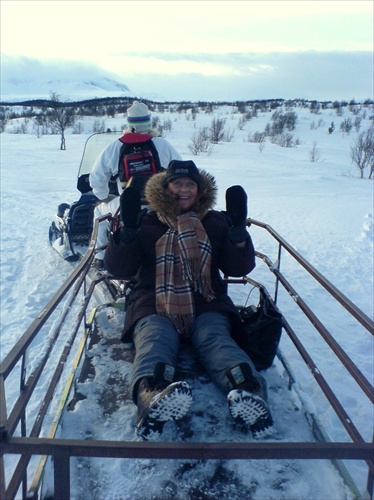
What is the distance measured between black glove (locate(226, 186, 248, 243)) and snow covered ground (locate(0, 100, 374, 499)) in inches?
49.6

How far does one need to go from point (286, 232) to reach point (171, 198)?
16.2 feet

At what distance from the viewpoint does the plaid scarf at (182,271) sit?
269cm

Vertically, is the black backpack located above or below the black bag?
above

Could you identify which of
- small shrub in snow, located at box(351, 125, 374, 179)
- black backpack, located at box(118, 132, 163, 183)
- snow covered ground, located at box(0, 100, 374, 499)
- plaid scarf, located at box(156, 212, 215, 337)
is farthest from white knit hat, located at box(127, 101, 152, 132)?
small shrub in snow, located at box(351, 125, 374, 179)

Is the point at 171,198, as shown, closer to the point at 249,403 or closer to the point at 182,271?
the point at 182,271

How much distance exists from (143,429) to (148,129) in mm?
2893

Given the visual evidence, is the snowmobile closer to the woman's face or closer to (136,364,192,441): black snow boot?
the woman's face

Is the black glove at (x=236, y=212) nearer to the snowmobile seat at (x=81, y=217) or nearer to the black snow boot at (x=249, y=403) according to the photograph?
the black snow boot at (x=249, y=403)

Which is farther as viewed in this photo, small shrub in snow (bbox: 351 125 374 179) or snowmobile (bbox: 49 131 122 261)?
small shrub in snow (bbox: 351 125 374 179)

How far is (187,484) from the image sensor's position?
1950 mm

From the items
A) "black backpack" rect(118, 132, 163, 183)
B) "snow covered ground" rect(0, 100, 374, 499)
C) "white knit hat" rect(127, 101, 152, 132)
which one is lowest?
"snow covered ground" rect(0, 100, 374, 499)

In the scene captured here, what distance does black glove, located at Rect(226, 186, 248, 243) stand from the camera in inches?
103

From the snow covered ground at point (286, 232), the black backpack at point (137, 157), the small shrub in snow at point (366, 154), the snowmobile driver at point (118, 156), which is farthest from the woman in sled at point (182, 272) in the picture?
the small shrub in snow at point (366, 154)

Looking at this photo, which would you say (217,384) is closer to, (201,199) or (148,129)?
(201,199)
